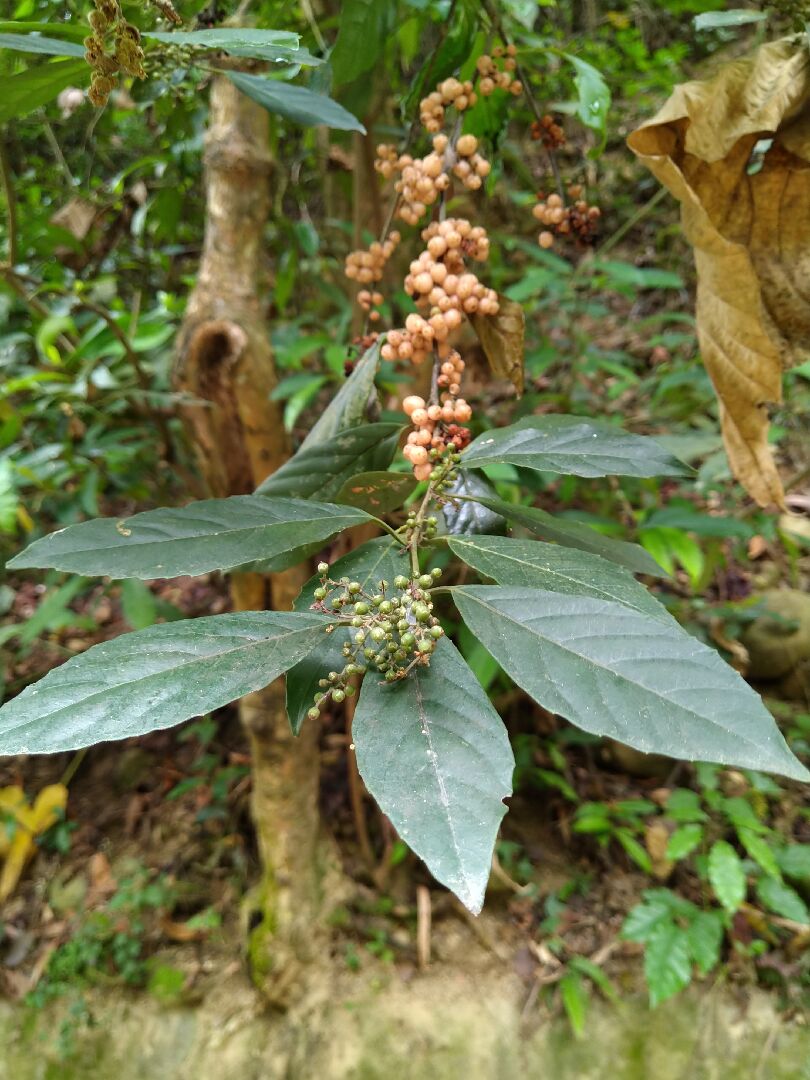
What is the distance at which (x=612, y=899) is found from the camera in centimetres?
174

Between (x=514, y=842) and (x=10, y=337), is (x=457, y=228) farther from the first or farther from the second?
(x=514, y=842)

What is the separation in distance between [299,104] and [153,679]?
0.56 meters

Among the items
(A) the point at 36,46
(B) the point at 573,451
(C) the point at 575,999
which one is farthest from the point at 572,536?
(C) the point at 575,999

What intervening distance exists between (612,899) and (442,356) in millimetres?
1607

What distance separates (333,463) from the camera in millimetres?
650

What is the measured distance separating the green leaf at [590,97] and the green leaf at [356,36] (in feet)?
0.77

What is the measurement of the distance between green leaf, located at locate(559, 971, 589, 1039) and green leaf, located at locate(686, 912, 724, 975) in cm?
27

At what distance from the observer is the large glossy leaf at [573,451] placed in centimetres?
54

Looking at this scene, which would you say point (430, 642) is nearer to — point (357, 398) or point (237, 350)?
point (357, 398)

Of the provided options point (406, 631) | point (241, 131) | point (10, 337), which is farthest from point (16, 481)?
point (406, 631)

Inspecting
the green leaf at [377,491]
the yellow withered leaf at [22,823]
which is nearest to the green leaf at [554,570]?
the green leaf at [377,491]

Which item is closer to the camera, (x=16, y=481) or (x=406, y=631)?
(x=406, y=631)

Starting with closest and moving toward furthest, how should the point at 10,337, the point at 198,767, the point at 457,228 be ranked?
the point at 457,228 < the point at 10,337 < the point at 198,767

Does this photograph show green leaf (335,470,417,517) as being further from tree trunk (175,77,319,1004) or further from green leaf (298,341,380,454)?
tree trunk (175,77,319,1004)
